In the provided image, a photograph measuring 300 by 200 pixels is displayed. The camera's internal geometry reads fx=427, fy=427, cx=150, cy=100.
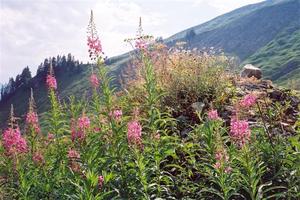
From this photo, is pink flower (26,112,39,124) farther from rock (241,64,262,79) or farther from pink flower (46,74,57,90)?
rock (241,64,262,79)

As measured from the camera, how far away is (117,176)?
21.8ft

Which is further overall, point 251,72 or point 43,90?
point 43,90

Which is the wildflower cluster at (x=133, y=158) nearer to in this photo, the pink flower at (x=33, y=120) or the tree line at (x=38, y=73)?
the pink flower at (x=33, y=120)

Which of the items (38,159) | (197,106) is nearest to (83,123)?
(38,159)

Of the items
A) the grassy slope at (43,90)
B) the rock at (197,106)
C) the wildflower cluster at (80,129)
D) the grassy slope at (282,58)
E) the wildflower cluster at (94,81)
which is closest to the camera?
the wildflower cluster at (80,129)

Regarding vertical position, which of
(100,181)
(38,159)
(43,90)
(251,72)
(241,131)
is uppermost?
(241,131)

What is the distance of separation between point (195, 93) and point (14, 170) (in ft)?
17.9

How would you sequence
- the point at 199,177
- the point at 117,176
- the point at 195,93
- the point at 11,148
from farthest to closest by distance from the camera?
the point at 195,93 → the point at 199,177 → the point at 11,148 → the point at 117,176

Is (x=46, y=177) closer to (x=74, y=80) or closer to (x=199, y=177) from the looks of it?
(x=199, y=177)

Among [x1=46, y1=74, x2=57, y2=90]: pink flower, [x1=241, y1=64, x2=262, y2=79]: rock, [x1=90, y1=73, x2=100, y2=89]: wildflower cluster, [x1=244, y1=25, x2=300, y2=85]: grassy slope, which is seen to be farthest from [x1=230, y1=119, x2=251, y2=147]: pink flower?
[x1=244, y1=25, x2=300, y2=85]: grassy slope

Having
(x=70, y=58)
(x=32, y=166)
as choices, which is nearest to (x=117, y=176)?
(x=32, y=166)

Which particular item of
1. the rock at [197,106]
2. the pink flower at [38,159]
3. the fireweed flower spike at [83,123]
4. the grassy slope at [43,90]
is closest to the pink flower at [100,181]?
the fireweed flower spike at [83,123]

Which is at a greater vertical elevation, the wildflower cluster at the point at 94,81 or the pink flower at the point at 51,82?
the pink flower at the point at 51,82

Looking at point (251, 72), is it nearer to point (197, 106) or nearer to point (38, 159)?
point (197, 106)
